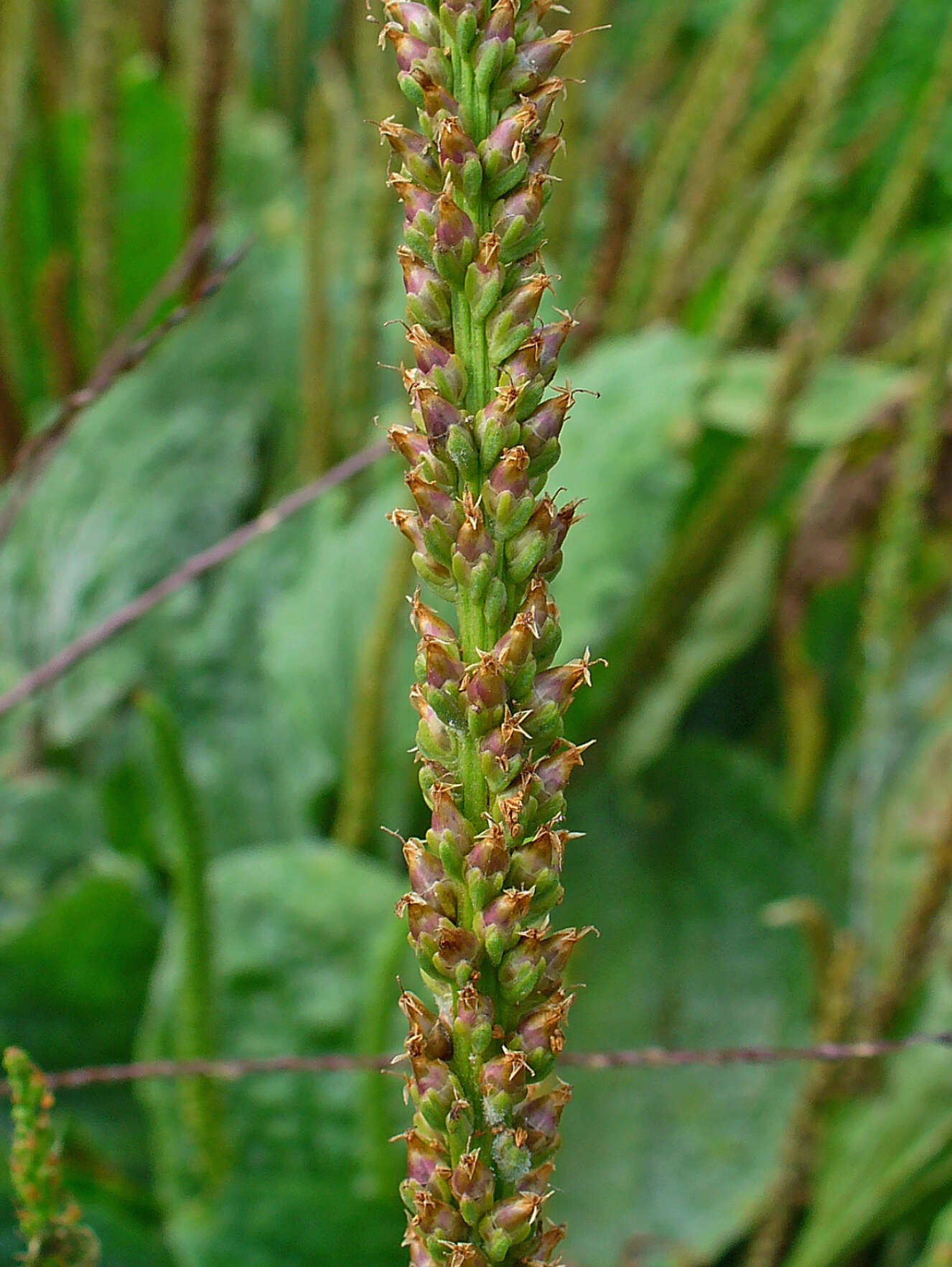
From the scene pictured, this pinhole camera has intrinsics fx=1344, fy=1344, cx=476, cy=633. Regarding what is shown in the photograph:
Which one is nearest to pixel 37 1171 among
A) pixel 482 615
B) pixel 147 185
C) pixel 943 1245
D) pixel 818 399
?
pixel 482 615

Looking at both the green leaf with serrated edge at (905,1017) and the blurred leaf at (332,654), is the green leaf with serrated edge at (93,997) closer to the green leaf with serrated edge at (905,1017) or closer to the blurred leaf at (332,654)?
the blurred leaf at (332,654)

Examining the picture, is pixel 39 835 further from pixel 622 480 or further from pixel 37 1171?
pixel 37 1171

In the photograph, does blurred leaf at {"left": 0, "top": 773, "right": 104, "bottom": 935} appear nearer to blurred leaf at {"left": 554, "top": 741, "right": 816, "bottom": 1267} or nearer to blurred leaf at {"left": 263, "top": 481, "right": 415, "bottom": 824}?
blurred leaf at {"left": 263, "top": 481, "right": 415, "bottom": 824}

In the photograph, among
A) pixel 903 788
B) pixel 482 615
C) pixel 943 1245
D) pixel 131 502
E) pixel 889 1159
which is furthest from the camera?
pixel 131 502

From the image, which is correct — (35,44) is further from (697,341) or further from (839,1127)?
(839,1127)

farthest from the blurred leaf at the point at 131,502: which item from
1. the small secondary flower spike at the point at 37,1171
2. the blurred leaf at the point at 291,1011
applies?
the small secondary flower spike at the point at 37,1171

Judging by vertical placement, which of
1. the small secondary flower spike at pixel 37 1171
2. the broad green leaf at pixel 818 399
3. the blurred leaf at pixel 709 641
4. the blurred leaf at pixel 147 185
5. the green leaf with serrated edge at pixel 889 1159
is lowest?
the green leaf with serrated edge at pixel 889 1159

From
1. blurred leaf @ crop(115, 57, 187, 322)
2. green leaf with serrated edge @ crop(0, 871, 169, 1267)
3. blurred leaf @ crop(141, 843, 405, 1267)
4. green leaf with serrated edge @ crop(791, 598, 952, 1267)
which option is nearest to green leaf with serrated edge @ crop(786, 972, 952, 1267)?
green leaf with serrated edge @ crop(791, 598, 952, 1267)
